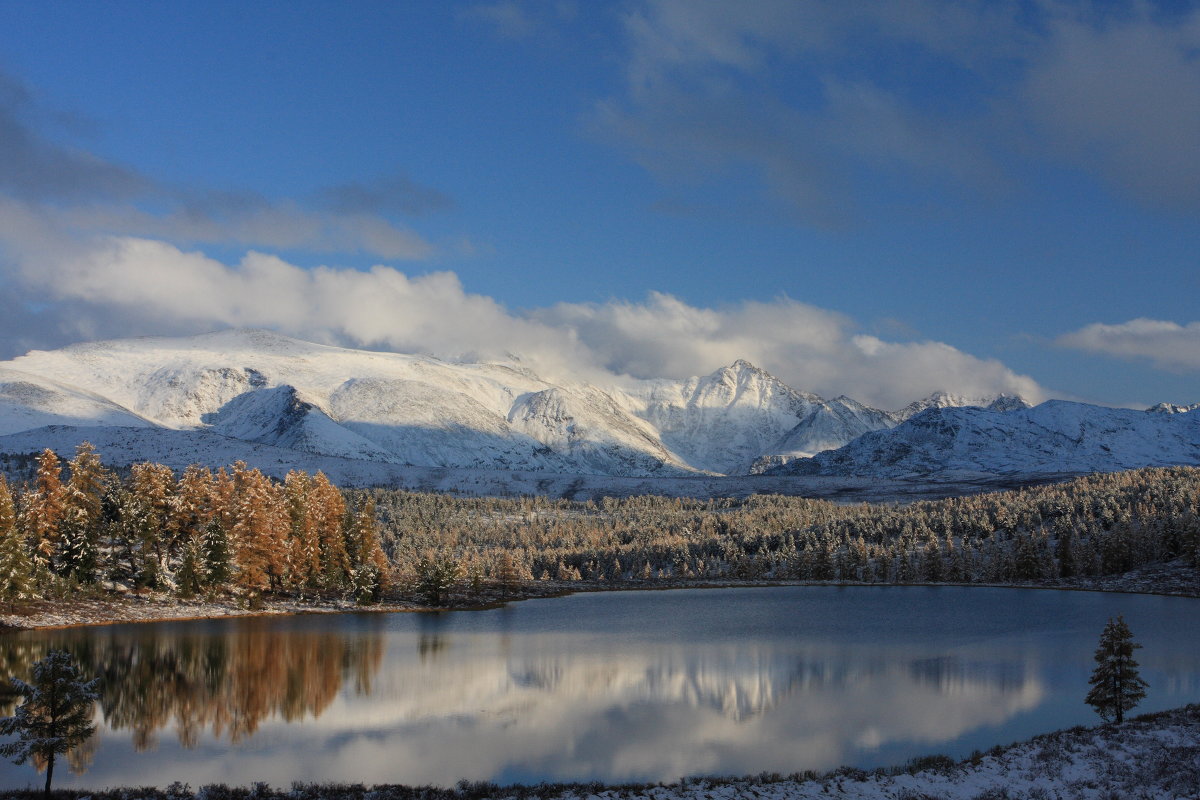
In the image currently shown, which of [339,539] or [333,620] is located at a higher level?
[339,539]

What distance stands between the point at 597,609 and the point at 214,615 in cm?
4814

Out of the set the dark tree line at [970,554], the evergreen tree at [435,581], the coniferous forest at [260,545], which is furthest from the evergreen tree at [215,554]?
the dark tree line at [970,554]

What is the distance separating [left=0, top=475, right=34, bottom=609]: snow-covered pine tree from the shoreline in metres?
1.51

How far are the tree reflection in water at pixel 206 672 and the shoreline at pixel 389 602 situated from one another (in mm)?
4930

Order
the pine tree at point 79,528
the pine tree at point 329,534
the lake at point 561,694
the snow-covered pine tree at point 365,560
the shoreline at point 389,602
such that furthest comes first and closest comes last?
1. the pine tree at point 329,534
2. the snow-covered pine tree at point 365,560
3. the pine tree at point 79,528
4. the shoreline at point 389,602
5. the lake at point 561,694

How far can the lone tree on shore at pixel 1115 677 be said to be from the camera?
40219 mm

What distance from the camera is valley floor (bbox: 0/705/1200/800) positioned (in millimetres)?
27891

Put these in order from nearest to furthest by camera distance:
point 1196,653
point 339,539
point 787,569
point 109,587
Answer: point 1196,653 → point 109,587 → point 339,539 → point 787,569

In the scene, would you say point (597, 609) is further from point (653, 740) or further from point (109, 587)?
point (653, 740)

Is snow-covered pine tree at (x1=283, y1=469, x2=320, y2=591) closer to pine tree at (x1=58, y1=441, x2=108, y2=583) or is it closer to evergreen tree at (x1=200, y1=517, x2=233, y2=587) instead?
evergreen tree at (x1=200, y1=517, x2=233, y2=587)

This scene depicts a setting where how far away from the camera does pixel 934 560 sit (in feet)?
535

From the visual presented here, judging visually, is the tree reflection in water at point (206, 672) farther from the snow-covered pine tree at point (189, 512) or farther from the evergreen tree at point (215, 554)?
the snow-covered pine tree at point (189, 512)

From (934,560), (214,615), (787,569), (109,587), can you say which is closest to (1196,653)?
(214,615)

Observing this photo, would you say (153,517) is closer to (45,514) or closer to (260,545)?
(45,514)
